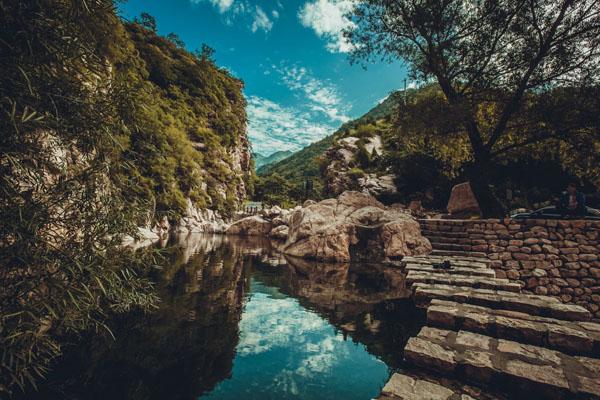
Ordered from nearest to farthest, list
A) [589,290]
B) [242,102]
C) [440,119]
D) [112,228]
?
1. [112,228]
2. [589,290]
3. [440,119]
4. [242,102]

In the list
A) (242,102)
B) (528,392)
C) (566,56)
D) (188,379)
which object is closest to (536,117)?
(566,56)

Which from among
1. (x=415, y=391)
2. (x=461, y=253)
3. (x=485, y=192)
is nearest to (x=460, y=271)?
(x=461, y=253)

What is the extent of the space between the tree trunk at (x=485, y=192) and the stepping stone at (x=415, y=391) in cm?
1116

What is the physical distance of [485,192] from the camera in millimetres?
10984

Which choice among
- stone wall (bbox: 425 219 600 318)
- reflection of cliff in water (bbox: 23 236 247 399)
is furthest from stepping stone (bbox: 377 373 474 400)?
stone wall (bbox: 425 219 600 318)

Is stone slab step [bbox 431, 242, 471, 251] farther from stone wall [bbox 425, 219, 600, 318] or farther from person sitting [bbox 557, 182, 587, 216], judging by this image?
person sitting [bbox 557, 182, 587, 216]

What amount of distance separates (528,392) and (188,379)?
10.7ft

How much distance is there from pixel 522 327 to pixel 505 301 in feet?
2.63

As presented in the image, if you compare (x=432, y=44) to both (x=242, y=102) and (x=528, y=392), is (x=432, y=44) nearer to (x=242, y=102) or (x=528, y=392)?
(x=528, y=392)

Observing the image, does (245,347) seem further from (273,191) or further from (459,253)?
(273,191)

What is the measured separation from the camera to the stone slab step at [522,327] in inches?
101

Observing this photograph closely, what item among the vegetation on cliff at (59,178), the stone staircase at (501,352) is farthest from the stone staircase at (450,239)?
the vegetation on cliff at (59,178)

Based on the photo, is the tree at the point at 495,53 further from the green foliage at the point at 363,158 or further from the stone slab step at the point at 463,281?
the green foliage at the point at 363,158

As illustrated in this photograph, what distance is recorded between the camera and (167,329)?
4.22 meters
